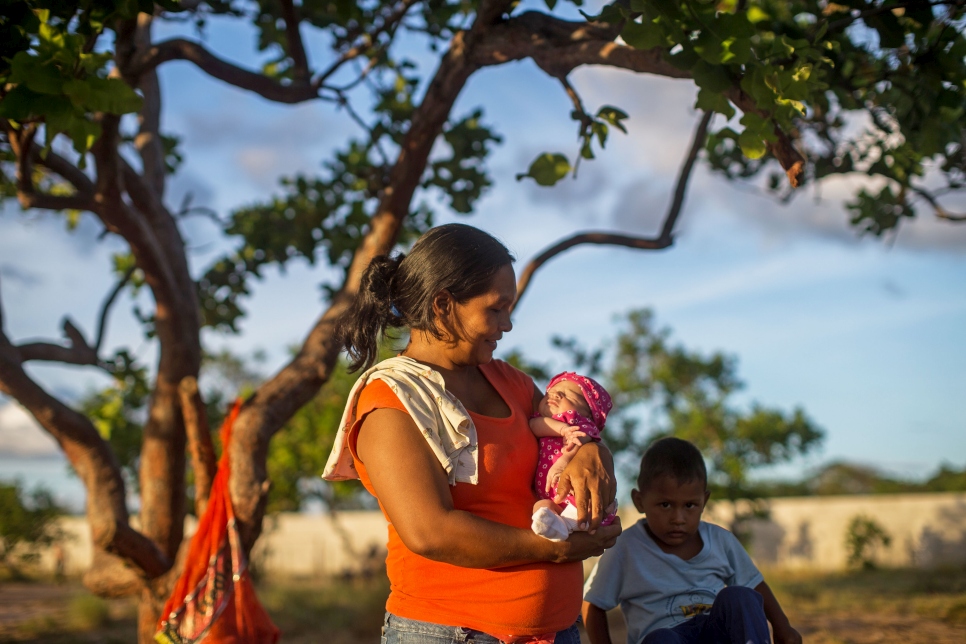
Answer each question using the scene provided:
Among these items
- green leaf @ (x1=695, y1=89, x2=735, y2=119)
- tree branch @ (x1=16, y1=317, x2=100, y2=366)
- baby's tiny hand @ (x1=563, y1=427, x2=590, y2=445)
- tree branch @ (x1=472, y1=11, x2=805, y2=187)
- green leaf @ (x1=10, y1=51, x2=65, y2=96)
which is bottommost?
baby's tiny hand @ (x1=563, y1=427, x2=590, y2=445)

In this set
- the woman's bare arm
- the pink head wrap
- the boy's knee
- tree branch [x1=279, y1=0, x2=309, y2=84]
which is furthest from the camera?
tree branch [x1=279, y1=0, x2=309, y2=84]

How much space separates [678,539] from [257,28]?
5.00 meters

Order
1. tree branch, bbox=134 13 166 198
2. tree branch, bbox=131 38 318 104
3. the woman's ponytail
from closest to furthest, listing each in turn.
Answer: the woman's ponytail → tree branch, bbox=131 38 318 104 → tree branch, bbox=134 13 166 198

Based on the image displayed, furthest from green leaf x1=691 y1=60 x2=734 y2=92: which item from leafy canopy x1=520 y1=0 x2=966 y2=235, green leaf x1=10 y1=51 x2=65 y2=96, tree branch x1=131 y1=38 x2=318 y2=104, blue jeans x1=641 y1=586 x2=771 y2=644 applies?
tree branch x1=131 y1=38 x2=318 y2=104

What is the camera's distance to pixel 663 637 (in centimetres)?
261

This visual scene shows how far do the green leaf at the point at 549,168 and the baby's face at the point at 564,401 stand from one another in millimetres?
1663

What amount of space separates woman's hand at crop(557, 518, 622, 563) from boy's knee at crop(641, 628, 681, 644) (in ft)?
2.49

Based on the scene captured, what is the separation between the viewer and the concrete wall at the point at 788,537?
1781 cm

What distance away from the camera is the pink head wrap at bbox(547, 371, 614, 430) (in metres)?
2.33

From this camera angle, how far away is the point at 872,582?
11.9 meters

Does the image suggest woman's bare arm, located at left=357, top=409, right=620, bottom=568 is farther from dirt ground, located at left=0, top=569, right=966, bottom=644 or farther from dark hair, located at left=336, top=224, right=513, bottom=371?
dirt ground, located at left=0, top=569, right=966, bottom=644

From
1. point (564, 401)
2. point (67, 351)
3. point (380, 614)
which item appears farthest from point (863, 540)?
point (564, 401)

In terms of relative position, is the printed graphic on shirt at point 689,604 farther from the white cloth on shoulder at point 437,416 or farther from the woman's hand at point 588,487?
→ the white cloth on shoulder at point 437,416

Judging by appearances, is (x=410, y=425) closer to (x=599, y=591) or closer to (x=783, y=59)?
(x=599, y=591)
